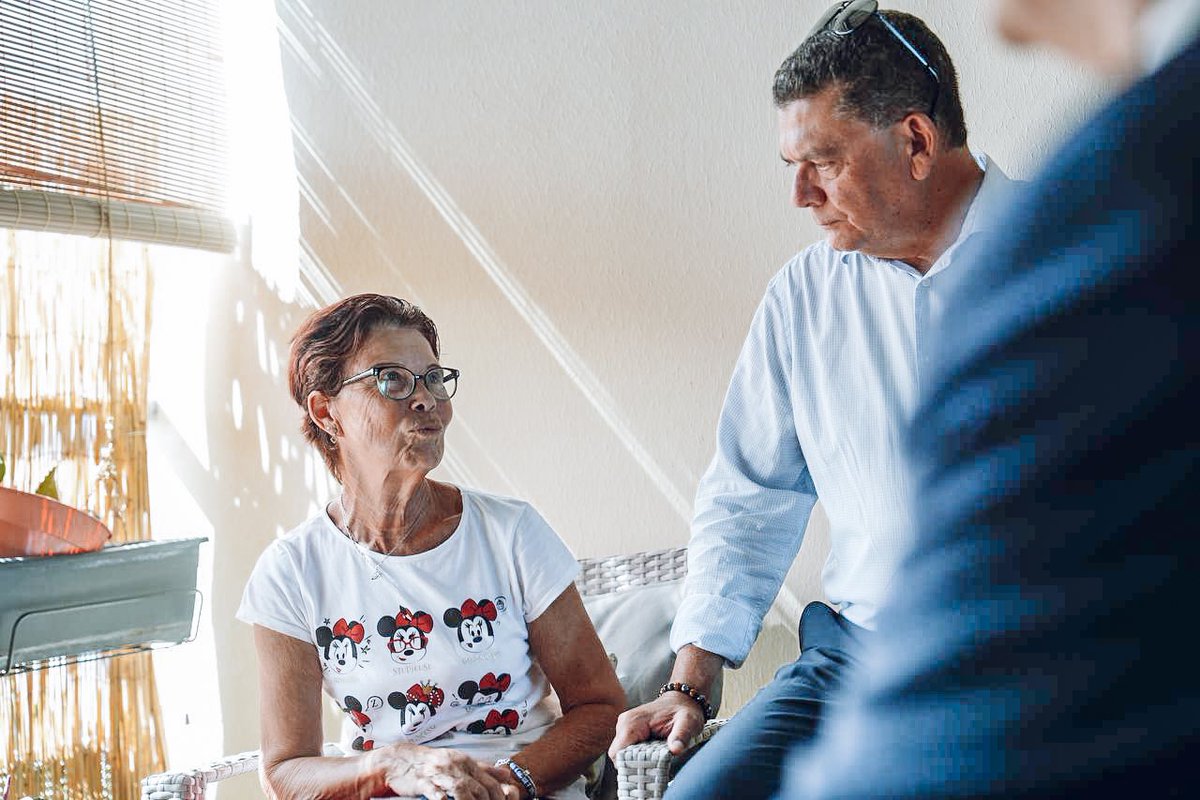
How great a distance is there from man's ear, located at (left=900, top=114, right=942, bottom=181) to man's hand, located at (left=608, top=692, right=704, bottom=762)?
96cm

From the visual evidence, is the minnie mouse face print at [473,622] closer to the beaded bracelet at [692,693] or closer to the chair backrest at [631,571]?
the beaded bracelet at [692,693]

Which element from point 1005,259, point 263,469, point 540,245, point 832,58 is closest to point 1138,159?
point 1005,259

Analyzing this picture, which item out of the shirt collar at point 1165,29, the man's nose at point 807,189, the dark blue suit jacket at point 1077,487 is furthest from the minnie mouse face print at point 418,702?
the shirt collar at point 1165,29

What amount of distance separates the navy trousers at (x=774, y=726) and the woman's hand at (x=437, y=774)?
0.34 meters

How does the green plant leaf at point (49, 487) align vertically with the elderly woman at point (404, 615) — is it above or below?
above

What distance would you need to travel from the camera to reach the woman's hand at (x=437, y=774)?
1868 millimetres

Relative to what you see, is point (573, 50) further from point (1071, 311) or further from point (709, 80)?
point (1071, 311)

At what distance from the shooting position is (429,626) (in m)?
2.10

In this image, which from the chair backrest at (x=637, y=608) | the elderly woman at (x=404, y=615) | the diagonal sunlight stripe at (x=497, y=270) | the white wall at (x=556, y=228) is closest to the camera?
the elderly woman at (x=404, y=615)

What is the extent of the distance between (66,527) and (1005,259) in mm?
2537

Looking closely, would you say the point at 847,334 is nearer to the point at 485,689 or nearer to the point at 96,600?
the point at 485,689

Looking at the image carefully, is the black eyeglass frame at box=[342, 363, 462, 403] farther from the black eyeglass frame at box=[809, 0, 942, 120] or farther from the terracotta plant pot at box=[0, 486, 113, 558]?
the black eyeglass frame at box=[809, 0, 942, 120]

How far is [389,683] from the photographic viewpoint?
208 cm

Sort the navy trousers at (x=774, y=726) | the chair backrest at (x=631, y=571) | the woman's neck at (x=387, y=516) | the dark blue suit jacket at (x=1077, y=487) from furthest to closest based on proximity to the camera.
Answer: the chair backrest at (x=631, y=571)
the woman's neck at (x=387, y=516)
the navy trousers at (x=774, y=726)
the dark blue suit jacket at (x=1077, y=487)
